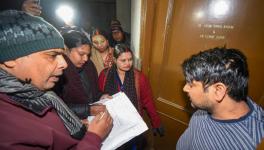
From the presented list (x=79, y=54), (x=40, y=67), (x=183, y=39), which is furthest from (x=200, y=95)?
(x=79, y=54)

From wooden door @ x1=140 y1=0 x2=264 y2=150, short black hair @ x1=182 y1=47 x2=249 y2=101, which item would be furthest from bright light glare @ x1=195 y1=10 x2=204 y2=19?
short black hair @ x1=182 y1=47 x2=249 y2=101

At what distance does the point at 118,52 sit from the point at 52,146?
5.17ft

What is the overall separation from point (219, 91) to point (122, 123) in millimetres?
887

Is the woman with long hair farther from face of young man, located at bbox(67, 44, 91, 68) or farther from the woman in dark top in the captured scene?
face of young man, located at bbox(67, 44, 91, 68)

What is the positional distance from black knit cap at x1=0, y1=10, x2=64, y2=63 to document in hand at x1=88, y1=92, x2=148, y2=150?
34.1 inches

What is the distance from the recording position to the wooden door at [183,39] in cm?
192

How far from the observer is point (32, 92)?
110 cm

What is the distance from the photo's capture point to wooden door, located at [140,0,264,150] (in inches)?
75.6

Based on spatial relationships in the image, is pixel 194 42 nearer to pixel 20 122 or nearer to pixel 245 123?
pixel 245 123

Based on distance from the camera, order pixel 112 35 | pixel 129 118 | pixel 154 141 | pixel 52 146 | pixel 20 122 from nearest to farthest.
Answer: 1. pixel 20 122
2. pixel 52 146
3. pixel 129 118
4. pixel 154 141
5. pixel 112 35

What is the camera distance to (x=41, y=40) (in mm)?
1128

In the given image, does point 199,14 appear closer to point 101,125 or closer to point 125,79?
point 125,79

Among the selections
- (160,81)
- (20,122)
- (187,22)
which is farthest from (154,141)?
(20,122)

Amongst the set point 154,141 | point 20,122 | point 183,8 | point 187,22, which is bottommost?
point 154,141
